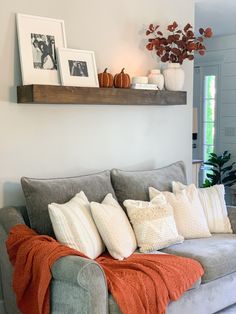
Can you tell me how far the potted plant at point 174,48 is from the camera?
3768 millimetres

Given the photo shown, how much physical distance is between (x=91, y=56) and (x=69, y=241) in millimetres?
1477

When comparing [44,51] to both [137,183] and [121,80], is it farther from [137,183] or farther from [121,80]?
[137,183]

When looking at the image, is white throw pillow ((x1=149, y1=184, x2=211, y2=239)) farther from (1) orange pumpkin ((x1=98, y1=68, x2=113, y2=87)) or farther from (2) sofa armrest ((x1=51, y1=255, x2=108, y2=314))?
(2) sofa armrest ((x1=51, y1=255, x2=108, y2=314))

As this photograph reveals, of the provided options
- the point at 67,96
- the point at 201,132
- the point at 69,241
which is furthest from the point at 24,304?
the point at 201,132

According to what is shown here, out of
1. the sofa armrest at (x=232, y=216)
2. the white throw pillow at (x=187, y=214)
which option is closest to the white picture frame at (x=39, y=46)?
the white throw pillow at (x=187, y=214)

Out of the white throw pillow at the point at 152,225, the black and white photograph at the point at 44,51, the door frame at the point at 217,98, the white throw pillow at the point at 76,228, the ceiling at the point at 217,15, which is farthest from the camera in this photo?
the door frame at the point at 217,98

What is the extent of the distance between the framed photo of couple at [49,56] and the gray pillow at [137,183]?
72cm

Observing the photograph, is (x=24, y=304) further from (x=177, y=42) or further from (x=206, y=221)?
(x=177, y=42)

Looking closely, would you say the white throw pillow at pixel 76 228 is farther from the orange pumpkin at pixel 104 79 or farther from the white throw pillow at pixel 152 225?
the orange pumpkin at pixel 104 79

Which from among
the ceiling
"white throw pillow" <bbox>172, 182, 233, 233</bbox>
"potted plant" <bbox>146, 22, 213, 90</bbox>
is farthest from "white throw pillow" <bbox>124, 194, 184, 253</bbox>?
the ceiling

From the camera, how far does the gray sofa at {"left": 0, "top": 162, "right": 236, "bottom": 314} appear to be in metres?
2.19

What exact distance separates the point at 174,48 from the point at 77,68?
1005 millimetres

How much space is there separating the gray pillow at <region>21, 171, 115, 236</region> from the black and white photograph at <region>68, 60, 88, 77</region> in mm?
783

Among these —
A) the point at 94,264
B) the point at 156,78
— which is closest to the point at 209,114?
the point at 156,78
